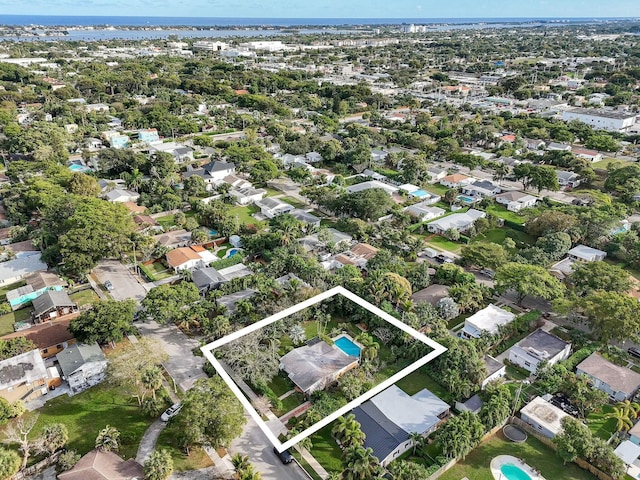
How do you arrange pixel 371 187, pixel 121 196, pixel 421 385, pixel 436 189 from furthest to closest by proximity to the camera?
1. pixel 436 189
2. pixel 371 187
3. pixel 121 196
4. pixel 421 385

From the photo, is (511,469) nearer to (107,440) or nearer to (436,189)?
(107,440)

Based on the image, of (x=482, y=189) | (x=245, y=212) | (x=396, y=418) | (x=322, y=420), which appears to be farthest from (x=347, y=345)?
(x=482, y=189)

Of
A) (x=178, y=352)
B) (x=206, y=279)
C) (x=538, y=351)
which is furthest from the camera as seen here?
(x=206, y=279)

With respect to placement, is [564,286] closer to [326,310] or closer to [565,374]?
[565,374]

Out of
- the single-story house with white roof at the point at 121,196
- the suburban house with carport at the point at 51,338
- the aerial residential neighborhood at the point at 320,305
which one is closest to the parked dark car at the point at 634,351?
the aerial residential neighborhood at the point at 320,305

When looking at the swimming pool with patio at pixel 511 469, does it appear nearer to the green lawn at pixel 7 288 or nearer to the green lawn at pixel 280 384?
the green lawn at pixel 280 384
